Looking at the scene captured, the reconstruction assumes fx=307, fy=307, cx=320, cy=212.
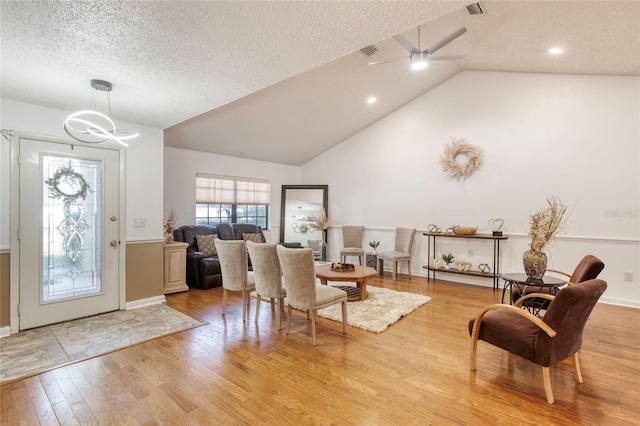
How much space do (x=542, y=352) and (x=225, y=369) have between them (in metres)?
2.50

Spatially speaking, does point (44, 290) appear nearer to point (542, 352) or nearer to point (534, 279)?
point (542, 352)

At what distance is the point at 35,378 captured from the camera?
2518 millimetres

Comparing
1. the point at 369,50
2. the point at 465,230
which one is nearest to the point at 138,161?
the point at 369,50

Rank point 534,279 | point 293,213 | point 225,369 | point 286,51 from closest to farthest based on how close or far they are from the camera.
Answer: point 286,51 < point 225,369 < point 534,279 < point 293,213

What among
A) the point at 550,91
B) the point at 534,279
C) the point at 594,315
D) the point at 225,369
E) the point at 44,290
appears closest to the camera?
the point at 225,369

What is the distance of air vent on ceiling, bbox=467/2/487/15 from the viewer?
11.7 feet

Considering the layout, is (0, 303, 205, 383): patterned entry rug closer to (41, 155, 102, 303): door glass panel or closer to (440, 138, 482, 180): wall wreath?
(41, 155, 102, 303): door glass panel

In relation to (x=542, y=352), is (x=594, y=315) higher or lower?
lower

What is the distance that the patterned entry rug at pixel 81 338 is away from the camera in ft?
Answer: 9.08

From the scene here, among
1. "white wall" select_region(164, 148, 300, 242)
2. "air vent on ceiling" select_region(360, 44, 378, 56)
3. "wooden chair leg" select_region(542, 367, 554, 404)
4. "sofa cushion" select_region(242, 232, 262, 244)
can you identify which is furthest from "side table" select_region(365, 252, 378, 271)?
"wooden chair leg" select_region(542, 367, 554, 404)

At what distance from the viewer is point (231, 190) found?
699 centimetres

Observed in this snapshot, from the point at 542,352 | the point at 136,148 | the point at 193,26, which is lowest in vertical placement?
the point at 542,352

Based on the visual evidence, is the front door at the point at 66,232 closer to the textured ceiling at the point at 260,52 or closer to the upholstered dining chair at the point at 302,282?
the textured ceiling at the point at 260,52

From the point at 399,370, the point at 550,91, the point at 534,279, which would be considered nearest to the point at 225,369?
the point at 399,370
